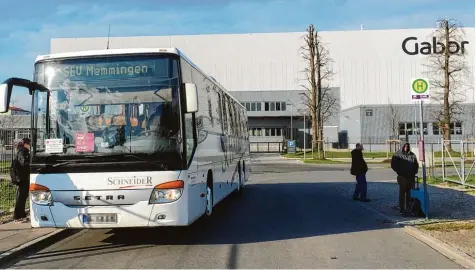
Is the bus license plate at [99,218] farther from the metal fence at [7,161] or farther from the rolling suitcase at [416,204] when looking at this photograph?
the rolling suitcase at [416,204]

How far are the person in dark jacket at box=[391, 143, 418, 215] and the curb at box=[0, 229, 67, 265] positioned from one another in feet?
23.6

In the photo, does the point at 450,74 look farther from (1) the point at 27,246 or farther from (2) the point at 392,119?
(1) the point at 27,246

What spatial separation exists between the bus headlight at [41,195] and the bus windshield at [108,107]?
19.4 inches

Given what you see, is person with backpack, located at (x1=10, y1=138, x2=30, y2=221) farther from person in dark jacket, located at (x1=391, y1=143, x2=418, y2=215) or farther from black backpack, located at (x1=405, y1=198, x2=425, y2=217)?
black backpack, located at (x1=405, y1=198, x2=425, y2=217)

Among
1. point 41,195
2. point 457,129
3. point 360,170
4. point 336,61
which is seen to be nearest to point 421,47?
point 336,61

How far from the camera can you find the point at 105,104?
763 centimetres

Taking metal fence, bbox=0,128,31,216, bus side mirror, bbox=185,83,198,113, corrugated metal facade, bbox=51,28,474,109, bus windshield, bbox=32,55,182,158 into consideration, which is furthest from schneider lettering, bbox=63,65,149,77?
corrugated metal facade, bbox=51,28,474,109

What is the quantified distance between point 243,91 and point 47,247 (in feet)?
217

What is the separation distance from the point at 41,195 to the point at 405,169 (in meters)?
7.54

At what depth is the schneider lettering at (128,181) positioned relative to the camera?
753 cm

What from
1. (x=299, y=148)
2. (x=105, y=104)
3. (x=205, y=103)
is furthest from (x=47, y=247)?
(x=299, y=148)

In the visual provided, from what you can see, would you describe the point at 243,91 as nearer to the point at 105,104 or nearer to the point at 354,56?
the point at 354,56

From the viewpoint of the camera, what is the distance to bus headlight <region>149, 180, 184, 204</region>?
7570 mm

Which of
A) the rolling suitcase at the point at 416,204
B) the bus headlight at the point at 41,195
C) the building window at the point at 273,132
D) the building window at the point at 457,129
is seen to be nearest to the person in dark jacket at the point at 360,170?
the rolling suitcase at the point at 416,204
